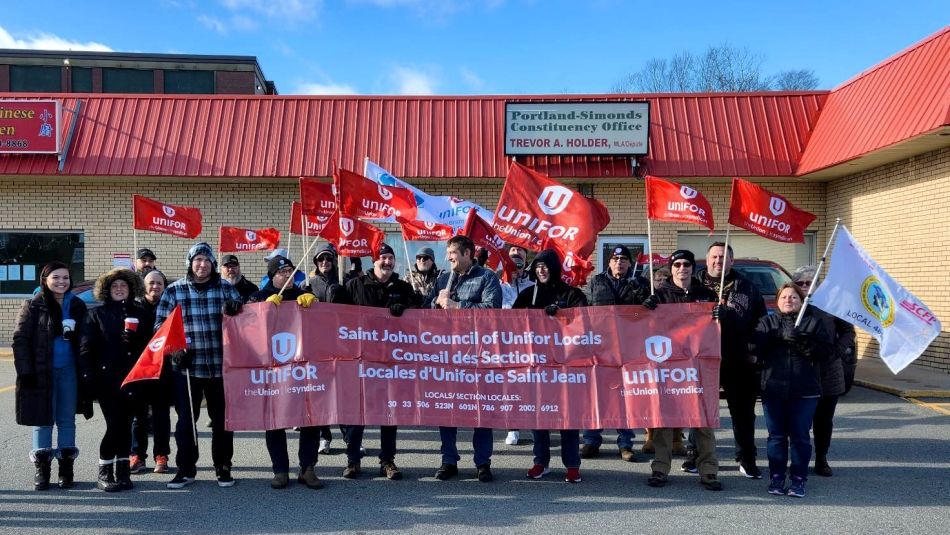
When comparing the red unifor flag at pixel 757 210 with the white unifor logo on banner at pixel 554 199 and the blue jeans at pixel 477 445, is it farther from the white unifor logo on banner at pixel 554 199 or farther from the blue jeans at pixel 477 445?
the blue jeans at pixel 477 445

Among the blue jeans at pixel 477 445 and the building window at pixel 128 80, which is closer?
the blue jeans at pixel 477 445

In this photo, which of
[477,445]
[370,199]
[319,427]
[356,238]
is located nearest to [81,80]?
[356,238]

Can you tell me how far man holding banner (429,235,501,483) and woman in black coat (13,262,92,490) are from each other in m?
2.86

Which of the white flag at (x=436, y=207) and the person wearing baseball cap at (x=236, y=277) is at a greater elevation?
the white flag at (x=436, y=207)

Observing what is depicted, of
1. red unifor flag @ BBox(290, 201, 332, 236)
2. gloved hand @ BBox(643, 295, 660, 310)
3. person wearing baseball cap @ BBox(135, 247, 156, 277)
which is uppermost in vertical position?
red unifor flag @ BBox(290, 201, 332, 236)

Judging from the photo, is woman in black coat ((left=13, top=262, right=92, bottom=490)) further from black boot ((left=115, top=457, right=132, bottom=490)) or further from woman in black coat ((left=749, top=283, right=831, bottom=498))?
woman in black coat ((left=749, top=283, right=831, bottom=498))

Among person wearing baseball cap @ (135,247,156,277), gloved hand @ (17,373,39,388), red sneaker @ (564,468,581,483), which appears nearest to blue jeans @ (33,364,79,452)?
gloved hand @ (17,373,39,388)

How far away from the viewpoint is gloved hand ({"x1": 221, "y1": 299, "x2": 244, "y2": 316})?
577cm

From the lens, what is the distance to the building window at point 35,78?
115 feet

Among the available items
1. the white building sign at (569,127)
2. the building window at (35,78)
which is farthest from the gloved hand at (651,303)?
the building window at (35,78)

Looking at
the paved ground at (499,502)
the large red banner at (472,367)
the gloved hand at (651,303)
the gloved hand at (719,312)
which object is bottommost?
the paved ground at (499,502)

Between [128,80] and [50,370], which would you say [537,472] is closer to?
[50,370]

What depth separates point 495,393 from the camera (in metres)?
6.00

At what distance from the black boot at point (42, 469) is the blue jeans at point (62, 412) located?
0.14ft
